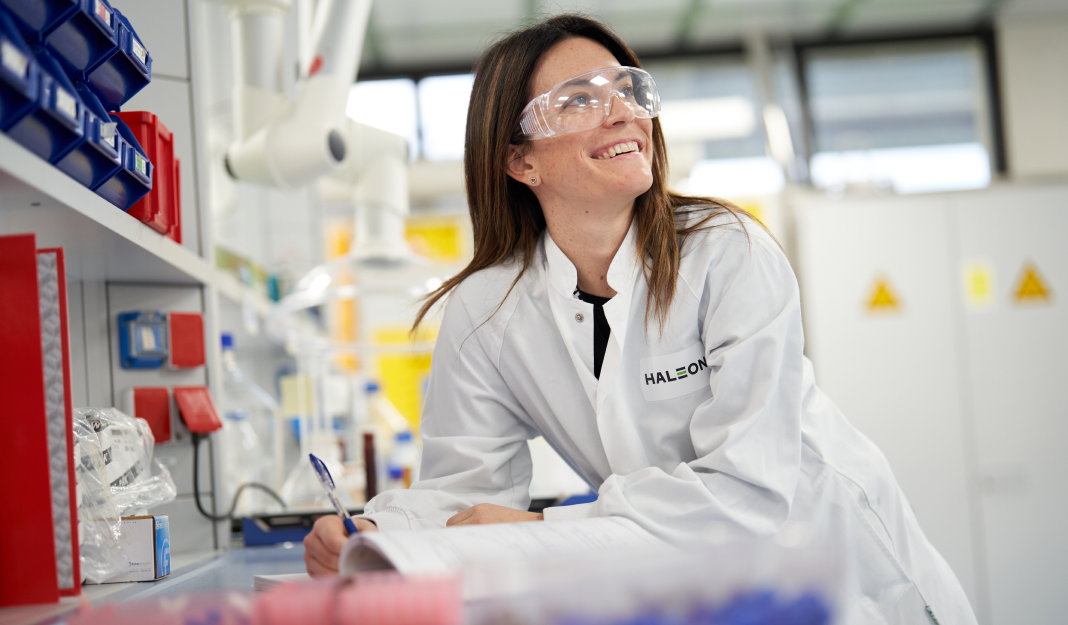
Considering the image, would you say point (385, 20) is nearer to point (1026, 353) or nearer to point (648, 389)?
point (1026, 353)

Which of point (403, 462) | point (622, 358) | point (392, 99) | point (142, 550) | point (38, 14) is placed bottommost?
point (403, 462)

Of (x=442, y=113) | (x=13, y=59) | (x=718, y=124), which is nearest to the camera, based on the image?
(x=13, y=59)

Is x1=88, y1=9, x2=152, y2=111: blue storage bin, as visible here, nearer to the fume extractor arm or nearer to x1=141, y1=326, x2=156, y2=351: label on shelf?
x1=141, y1=326, x2=156, y2=351: label on shelf

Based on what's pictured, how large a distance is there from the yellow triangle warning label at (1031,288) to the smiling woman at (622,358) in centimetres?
294

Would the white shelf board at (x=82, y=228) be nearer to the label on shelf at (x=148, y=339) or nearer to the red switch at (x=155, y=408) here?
the label on shelf at (x=148, y=339)

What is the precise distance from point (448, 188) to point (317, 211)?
94 centimetres

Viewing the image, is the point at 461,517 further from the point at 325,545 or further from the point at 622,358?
the point at 622,358

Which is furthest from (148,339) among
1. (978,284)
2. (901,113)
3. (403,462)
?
(901,113)

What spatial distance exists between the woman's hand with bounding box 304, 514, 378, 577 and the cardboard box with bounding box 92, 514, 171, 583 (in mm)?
358

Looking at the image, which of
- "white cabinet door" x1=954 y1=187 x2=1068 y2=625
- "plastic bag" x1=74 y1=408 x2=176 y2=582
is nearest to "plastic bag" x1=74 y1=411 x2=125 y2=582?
"plastic bag" x1=74 y1=408 x2=176 y2=582

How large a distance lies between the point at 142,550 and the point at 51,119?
63 cm

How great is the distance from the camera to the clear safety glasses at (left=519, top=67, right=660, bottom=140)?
1332 millimetres

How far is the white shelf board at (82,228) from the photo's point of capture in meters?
0.78

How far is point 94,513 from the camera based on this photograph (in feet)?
3.70
